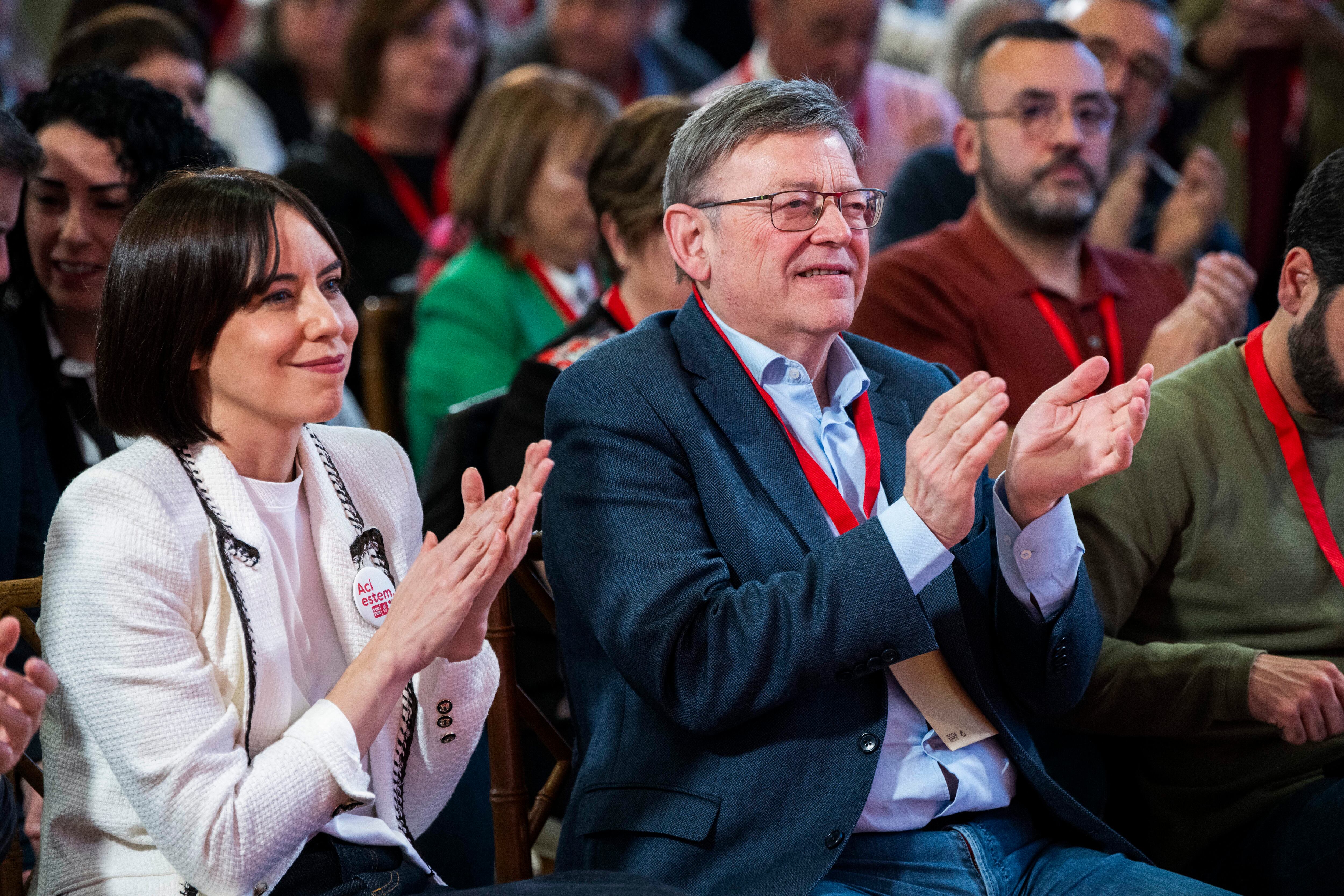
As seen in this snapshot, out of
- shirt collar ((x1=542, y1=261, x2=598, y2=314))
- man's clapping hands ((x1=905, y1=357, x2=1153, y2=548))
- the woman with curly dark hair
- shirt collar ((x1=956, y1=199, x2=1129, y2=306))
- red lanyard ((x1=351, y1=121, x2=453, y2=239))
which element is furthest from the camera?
red lanyard ((x1=351, y1=121, x2=453, y2=239))

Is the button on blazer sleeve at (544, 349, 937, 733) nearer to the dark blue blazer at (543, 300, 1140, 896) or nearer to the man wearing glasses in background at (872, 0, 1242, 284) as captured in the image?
the dark blue blazer at (543, 300, 1140, 896)

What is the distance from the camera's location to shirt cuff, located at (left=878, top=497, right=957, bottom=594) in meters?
1.64

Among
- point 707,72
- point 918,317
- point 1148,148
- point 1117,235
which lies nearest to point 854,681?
point 918,317

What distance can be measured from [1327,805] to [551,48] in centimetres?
395

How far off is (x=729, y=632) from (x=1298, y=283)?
3.75ft

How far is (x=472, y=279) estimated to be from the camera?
3.55 meters

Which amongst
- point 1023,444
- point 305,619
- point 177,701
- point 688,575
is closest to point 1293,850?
point 1023,444

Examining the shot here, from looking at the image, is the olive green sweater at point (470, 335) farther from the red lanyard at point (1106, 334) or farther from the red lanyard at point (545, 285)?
the red lanyard at point (1106, 334)

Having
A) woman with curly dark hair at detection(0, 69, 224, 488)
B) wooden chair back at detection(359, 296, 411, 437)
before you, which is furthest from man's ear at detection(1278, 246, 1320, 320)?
wooden chair back at detection(359, 296, 411, 437)

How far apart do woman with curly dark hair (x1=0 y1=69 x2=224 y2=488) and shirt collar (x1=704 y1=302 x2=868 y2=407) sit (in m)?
1.06

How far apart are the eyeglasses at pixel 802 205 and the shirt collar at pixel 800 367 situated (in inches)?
6.5

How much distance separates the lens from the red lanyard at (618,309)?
110 inches

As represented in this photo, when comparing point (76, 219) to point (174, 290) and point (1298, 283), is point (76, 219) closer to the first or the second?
point (174, 290)

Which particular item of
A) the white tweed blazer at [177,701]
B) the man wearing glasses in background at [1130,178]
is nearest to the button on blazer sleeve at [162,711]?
the white tweed blazer at [177,701]
